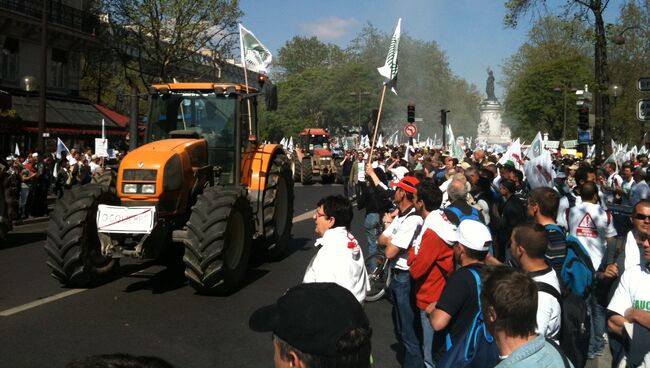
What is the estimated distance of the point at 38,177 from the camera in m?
18.5

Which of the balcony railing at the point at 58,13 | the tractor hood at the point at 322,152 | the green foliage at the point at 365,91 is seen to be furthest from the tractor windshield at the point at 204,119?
the green foliage at the point at 365,91

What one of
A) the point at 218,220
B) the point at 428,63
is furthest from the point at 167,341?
the point at 428,63

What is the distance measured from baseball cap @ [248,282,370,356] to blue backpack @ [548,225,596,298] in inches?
114

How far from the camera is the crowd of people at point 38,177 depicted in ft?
56.8

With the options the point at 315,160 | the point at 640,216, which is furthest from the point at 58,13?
the point at 640,216

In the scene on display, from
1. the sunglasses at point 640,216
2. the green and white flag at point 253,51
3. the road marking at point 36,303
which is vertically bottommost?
the road marking at point 36,303

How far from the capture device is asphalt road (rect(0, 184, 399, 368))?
21.4 feet

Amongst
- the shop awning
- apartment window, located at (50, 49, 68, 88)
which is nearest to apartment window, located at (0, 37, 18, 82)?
the shop awning

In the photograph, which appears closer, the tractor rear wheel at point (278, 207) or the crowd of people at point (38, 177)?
the tractor rear wheel at point (278, 207)

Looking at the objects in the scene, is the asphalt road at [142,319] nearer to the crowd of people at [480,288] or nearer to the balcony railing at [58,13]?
the crowd of people at [480,288]

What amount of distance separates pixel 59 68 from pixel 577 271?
32.7 meters

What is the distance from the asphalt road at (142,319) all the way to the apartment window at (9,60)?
20829 mm

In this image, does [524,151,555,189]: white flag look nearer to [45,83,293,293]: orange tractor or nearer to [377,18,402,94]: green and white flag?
[377,18,402,94]: green and white flag

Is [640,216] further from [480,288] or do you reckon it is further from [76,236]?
[76,236]
